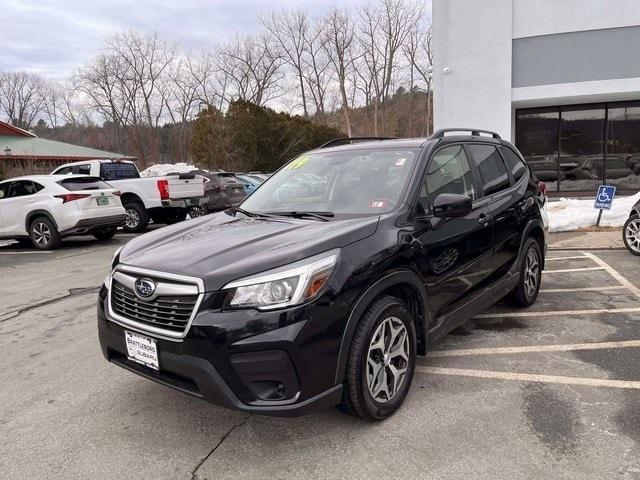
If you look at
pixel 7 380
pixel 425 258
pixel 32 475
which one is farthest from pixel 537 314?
pixel 7 380

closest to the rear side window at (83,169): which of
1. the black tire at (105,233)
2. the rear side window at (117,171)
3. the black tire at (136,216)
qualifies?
the rear side window at (117,171)

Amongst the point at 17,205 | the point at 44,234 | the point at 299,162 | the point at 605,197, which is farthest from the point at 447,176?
the point at 17,205

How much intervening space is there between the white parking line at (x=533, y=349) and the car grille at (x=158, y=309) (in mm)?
2265

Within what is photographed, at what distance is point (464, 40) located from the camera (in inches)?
530

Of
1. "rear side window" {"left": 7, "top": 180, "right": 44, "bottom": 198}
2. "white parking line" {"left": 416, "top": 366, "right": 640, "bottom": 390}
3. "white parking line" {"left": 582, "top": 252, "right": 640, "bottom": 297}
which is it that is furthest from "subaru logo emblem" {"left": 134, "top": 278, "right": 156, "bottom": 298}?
"rear side window" {"left": 7, "top": 180, "right": 44, "bottom": 198}

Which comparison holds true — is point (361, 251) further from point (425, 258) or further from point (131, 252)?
point (131, 252)

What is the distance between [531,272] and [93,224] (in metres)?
8.99

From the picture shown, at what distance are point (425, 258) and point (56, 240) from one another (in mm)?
9702

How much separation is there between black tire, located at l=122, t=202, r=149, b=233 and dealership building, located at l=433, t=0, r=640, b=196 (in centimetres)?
835

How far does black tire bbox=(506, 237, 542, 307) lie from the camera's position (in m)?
5.04

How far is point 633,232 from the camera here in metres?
7.67

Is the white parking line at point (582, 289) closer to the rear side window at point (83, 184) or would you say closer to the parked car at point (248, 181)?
the rear side window at point (83, 184)

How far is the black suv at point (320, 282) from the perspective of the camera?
8.52ft

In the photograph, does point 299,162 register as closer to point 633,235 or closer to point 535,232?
point 535,232
